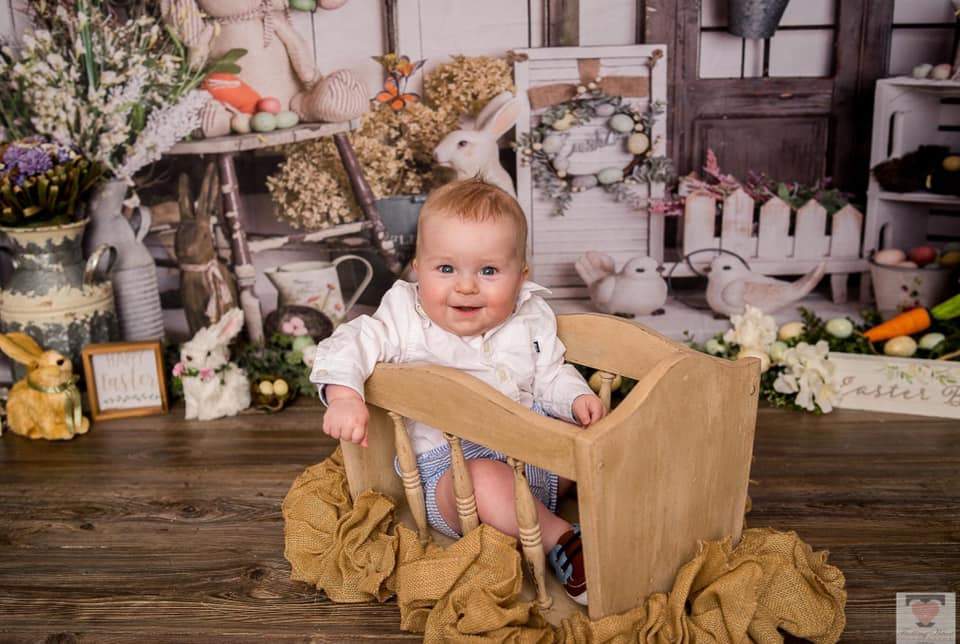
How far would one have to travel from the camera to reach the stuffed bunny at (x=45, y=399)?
2.77m

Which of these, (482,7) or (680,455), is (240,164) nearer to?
(482,7)

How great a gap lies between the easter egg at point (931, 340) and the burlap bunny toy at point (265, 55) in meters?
1.94

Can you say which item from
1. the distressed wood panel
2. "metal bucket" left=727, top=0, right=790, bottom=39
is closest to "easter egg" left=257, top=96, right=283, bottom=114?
the distressed wood panel

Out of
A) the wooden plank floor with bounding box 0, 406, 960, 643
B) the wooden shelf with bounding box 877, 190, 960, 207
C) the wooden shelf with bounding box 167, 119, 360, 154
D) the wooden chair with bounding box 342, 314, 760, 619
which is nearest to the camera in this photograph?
the wooden chair with bounding box 342, 314, 760, 619

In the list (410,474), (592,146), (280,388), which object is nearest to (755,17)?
(592,146)

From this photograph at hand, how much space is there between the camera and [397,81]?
3160 millimetres

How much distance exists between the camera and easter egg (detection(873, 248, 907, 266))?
3.10m

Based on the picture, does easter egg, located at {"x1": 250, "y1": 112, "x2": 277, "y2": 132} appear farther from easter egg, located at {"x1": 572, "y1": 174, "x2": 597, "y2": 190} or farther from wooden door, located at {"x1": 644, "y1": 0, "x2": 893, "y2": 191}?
wooden door, located at {"x1": 644, "y1": 0, "x2": 893, "y2": 191}

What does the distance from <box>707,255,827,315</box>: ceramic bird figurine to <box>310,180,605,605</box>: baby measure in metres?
1.37

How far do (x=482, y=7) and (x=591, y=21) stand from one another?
0.36 m

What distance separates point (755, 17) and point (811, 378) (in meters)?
1.19

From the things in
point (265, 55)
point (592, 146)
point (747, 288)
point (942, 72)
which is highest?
point (265, 55)

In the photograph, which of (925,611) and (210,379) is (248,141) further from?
(925,611)

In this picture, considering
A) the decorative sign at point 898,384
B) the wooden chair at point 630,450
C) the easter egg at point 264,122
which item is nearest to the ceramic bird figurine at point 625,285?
the decorative sign at point 898,384
